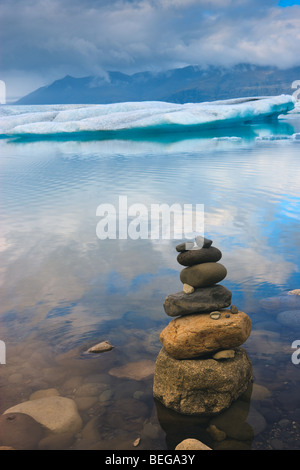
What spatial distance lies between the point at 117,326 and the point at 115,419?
1810 mm

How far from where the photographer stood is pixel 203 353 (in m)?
4.23

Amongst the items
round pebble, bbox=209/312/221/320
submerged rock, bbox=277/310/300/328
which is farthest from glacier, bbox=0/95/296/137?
round pebble, bbox=209/312/221/320

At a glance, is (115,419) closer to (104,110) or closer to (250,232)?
(250,232)

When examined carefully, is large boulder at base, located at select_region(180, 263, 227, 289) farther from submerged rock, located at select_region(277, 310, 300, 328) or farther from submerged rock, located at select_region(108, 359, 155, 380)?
submerged rock, located at select_region(277, 310, 300, 328)

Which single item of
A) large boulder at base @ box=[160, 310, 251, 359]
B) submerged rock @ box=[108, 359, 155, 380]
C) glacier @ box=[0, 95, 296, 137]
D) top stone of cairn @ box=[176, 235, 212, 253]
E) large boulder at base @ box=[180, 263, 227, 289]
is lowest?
submerged rock @ box=[108, 359, 155, 380]

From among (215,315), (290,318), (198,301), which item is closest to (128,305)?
(198,301)

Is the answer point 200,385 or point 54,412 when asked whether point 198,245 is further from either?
point 54,412

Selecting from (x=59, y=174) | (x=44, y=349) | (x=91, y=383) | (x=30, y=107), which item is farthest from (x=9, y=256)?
(x=30, y=107)

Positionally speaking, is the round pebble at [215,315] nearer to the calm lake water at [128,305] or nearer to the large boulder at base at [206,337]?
the large boulder at base at [206,337]

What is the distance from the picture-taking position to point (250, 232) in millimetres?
9805

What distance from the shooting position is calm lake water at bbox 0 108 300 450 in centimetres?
391

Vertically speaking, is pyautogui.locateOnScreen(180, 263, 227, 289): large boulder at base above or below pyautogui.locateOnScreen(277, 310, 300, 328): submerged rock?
above

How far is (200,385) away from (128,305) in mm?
2372

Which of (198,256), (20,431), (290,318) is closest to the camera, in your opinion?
(20,431)
